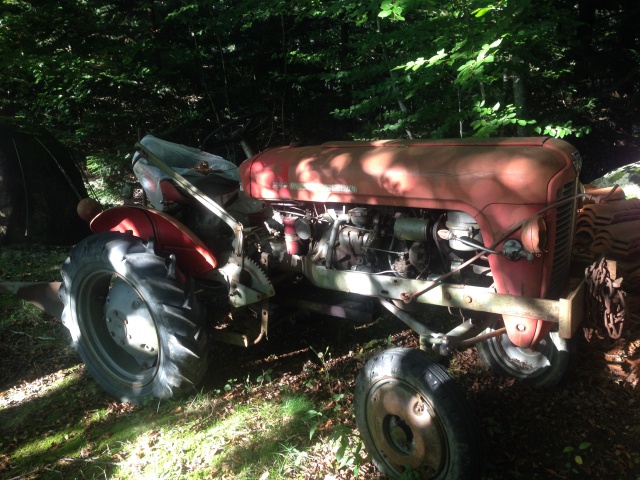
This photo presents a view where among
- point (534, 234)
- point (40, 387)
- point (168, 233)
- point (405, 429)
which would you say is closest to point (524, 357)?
point (405, 429)

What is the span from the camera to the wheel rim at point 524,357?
3.01 metres

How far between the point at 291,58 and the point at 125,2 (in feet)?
9.39

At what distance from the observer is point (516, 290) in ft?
7.43

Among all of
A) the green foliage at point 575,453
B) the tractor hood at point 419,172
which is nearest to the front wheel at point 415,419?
the green foliage at point 575,453

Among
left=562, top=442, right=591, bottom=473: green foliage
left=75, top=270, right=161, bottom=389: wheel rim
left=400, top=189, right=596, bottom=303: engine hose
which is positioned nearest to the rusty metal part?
left=400, top=189, right=596, bottom=303: engine hose

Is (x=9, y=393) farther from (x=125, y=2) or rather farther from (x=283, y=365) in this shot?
(x=125, y=2)

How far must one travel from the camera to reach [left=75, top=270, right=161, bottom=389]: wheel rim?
3119 mm

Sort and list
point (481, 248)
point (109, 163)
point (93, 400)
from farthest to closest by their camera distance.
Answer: point (109, 163) < point (93, 400) < point (481, 248)

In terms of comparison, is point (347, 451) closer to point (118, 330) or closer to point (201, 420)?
point (201, 420)

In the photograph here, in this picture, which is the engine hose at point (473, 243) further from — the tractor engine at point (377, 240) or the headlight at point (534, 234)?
the headlight at point (534, 234)

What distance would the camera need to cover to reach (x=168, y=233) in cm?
320

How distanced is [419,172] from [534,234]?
639 millimetres

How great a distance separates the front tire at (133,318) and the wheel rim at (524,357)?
1881mm

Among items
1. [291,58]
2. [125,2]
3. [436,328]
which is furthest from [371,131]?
[125,2]
